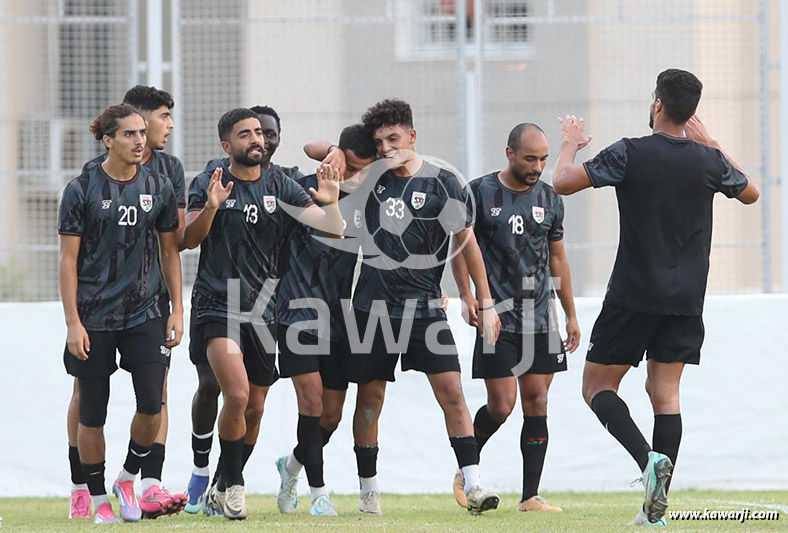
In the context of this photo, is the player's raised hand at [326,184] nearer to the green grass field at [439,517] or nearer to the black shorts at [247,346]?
the black shorts at [247,346]

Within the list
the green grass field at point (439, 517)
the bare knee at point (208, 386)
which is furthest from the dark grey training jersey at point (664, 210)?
the bare knee at point (208, 386)

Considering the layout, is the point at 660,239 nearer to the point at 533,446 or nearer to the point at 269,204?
the point at 533,446

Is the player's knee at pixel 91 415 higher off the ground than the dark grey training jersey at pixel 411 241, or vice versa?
the dark grey training jersey at pixel 411 241

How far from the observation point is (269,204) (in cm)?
707

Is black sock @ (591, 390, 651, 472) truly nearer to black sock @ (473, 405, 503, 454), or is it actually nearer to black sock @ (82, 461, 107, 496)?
black sock @ (473, 405, 503, 454)

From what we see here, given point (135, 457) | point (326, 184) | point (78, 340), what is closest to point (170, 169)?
point (326, 184)

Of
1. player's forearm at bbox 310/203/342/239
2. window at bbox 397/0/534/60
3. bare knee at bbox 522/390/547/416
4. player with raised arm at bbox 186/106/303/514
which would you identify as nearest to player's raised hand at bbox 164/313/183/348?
player with raised arm at bbox 186/106/303/514

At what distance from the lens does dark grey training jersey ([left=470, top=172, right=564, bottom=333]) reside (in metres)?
7.58

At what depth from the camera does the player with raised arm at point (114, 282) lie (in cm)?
676

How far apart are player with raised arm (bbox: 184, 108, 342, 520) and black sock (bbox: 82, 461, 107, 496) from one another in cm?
64

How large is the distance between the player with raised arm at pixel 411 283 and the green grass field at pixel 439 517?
503mm

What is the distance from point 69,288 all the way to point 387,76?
4005mm

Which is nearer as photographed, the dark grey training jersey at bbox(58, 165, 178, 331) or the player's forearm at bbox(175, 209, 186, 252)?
the dark grey training jersey at bbox(58, 165, 178, 331)

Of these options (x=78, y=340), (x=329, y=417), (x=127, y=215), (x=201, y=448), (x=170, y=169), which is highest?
(x=170, y=169)
